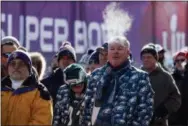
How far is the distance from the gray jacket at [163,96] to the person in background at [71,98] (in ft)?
5.03

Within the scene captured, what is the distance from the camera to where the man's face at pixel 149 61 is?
9789 mm

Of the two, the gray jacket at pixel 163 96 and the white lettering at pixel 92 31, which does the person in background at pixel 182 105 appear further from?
the white lettering at pixel 92 31

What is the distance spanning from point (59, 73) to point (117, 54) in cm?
180

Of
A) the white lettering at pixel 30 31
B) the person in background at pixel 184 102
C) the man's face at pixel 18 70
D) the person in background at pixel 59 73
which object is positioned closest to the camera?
the man's face at pixel 18 70

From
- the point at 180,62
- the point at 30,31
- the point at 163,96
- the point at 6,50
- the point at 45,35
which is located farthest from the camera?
the point at 45,35

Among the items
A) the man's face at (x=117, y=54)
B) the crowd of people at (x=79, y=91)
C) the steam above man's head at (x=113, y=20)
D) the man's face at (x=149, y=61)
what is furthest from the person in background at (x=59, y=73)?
the steam above man's head at (x=113, y=20)

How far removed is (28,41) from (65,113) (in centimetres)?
485

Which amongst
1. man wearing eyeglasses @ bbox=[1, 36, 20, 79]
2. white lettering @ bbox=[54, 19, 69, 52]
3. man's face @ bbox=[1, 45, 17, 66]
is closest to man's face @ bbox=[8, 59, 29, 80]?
man wearing eyeglasses @ bbox=[1, 36, 20, 79]

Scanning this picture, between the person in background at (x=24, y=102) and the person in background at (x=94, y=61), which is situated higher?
the person in background at (x=94, y=61)

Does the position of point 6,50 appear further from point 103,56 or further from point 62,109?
point 103,56

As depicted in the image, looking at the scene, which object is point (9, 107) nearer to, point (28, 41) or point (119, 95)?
point (119, 95)

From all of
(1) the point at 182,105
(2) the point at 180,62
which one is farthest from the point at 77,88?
(2) the point at 180,62

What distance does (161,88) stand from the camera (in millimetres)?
9727

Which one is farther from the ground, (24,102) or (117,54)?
(117,54)
